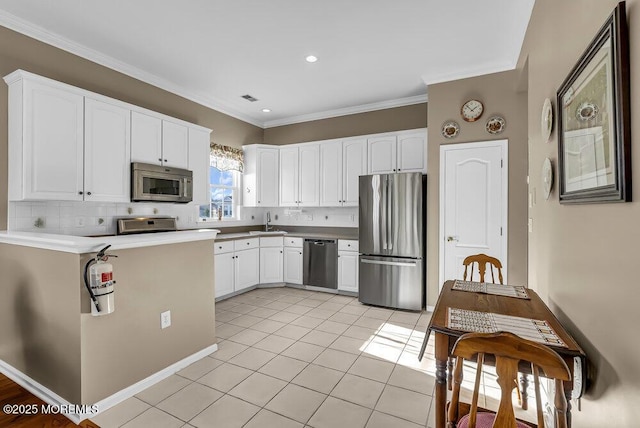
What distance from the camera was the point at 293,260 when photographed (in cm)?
526

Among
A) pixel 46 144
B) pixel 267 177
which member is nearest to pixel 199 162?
pixel 267 177


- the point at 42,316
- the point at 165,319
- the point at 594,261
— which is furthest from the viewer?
the point at 165,319

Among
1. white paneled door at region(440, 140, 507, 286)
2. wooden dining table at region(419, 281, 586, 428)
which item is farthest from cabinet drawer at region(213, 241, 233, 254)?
wooden dining table at region(419, 281, 586, 428)

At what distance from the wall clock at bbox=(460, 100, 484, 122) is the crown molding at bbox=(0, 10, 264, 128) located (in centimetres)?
344

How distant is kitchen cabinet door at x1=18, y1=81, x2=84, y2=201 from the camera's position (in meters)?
2.64

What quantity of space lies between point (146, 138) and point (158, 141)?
147 mm

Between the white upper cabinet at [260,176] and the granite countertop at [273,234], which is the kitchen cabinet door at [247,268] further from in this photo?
the white upper cabinet at [260,176]

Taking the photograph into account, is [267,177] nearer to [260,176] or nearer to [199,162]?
[260,176]

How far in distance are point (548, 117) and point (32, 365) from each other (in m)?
3.83

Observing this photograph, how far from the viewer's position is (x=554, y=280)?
1765mm

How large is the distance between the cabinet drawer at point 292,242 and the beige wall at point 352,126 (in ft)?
5.79

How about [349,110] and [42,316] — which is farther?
[349,110]

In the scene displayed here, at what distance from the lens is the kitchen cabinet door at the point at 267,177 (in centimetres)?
545

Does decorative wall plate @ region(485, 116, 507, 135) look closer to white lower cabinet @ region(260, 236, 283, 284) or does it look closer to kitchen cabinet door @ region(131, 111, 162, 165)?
white lower cabinet @ region(260, 236, 283, 284)
